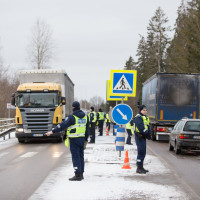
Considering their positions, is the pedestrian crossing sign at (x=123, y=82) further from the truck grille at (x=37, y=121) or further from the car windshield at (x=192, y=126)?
the truck grille at (x=37, y=121)

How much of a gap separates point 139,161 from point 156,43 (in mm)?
51004

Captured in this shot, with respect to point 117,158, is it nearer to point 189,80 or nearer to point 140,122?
point 140,122

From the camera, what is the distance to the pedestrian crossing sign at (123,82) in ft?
42.8

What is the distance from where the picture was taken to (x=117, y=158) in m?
12.9

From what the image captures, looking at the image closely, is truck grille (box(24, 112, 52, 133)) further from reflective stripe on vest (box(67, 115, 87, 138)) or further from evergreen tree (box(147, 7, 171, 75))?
evergreen tree (box(147, 7, 171, 75))

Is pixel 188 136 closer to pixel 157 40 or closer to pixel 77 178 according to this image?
pixel 77 178

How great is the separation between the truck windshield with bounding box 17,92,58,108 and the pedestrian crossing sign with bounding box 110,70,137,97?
27.3 ft

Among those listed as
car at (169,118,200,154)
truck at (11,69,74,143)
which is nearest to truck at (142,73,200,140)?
truck at (11,69,74,143)

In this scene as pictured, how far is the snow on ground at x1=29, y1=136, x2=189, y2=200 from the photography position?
24.5 feet

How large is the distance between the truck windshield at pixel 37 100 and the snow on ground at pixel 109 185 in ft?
30.8

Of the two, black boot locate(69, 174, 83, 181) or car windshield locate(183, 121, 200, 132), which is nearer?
black boot locate(69, 174, 83, 181)

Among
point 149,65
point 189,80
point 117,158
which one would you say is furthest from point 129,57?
point 117,158

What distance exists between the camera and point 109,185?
8516 millimetres

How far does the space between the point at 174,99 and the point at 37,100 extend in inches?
286
